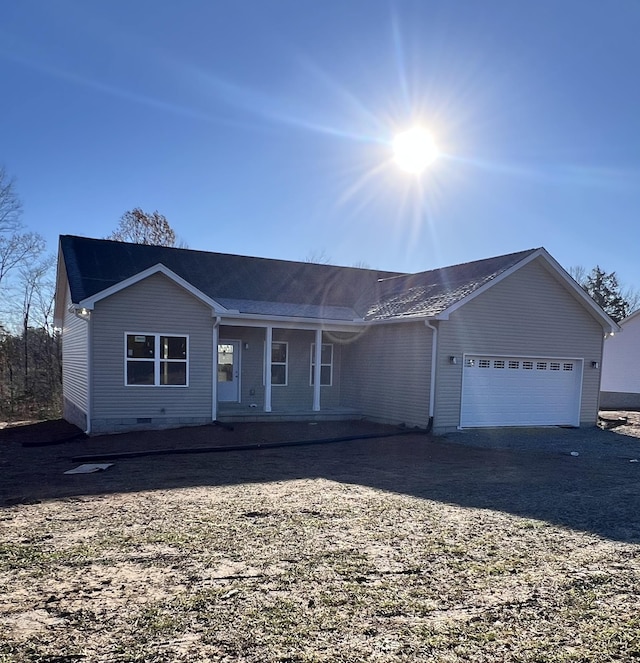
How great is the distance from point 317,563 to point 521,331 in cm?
1181

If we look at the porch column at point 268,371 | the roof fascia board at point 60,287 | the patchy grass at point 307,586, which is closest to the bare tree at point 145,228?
the roof fascia board at point 60,287

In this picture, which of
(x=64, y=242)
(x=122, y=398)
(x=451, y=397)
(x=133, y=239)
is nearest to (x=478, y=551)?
(x=451, y=397)

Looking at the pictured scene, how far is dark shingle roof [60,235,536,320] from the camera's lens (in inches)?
567

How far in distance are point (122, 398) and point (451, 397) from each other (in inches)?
338

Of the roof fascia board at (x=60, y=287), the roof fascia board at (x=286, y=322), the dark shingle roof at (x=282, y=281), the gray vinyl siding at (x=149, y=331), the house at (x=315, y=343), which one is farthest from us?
the roof fascia board at (x=60, y=287)

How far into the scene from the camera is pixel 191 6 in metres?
10.3

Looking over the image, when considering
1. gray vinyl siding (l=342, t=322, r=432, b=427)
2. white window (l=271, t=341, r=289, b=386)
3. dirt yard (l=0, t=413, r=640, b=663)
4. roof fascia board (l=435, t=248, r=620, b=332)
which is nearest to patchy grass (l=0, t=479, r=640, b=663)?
dirt yard (l=0, t=413, r=640, b=663)

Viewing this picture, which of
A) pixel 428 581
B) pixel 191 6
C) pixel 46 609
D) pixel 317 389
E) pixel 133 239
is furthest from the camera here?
pixel 133 239

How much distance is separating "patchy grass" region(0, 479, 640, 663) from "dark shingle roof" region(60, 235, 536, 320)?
8497mm

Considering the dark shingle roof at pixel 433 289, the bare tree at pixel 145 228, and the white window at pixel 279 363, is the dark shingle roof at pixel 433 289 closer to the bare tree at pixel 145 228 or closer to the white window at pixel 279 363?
the white window at pixel 279 363

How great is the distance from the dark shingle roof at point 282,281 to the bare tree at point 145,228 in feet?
53.6

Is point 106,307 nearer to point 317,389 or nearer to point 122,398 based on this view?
point 122,398

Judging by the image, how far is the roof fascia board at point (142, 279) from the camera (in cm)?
1216

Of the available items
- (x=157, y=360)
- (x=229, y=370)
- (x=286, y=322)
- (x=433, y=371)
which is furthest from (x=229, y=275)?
(x=433, y=371)
